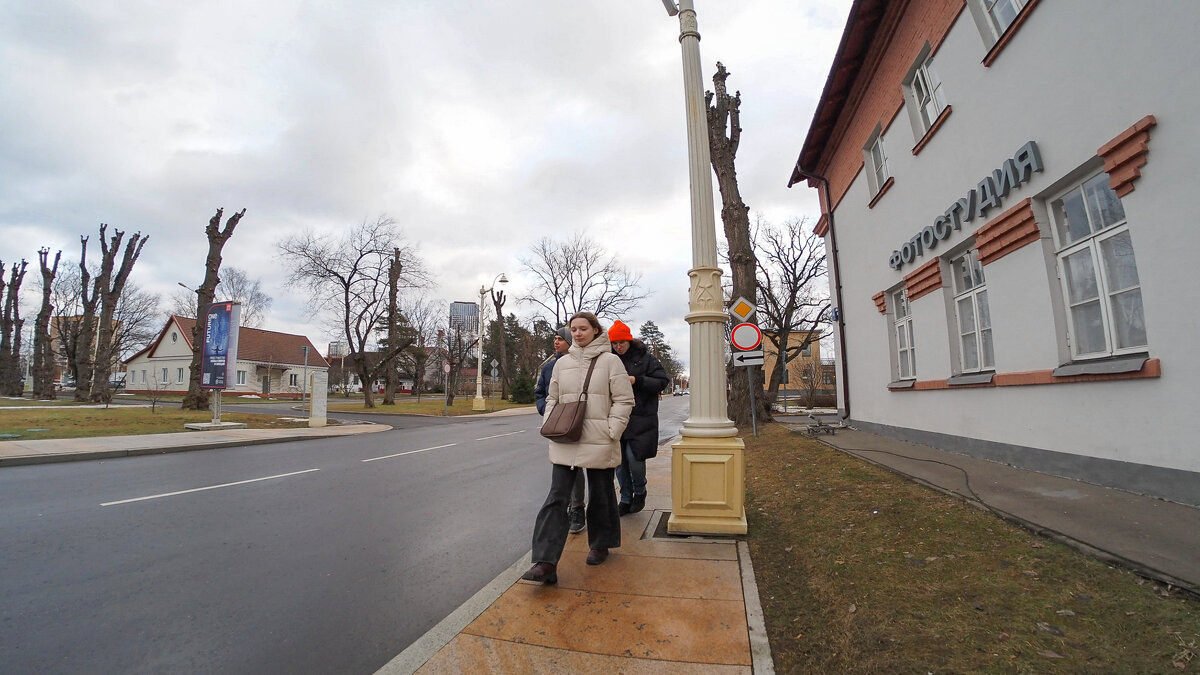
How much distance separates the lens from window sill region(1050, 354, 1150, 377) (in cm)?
406

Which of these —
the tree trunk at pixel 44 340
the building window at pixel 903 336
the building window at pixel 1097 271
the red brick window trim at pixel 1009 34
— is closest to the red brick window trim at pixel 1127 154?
the building window at pixel 1097 271

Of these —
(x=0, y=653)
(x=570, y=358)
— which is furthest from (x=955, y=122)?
(x=0, y=653)

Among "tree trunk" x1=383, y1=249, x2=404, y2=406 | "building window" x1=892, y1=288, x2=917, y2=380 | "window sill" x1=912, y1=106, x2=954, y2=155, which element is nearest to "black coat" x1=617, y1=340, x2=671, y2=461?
"window sill" x1=912, y1=106, x2=954, y2=155

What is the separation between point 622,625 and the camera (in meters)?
2.72

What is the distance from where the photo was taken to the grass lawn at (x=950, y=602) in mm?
A: 2104

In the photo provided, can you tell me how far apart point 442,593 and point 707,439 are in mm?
2259

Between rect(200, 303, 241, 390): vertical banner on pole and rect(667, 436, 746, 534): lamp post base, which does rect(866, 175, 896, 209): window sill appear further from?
rect(200, 303, 241, 390): vertical banner on pole

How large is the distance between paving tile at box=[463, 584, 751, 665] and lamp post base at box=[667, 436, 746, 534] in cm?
123

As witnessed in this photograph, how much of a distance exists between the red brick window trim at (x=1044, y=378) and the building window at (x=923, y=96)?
3.76 m

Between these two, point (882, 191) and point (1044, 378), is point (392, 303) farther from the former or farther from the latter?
point (1044, 378)

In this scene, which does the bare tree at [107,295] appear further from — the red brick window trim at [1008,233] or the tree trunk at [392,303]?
the red brick window trim at [1008,233]

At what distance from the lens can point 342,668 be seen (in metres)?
2.44

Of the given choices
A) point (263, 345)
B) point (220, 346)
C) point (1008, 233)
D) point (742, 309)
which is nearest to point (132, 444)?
point (220, 346)

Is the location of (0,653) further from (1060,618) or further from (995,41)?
(995,41)
